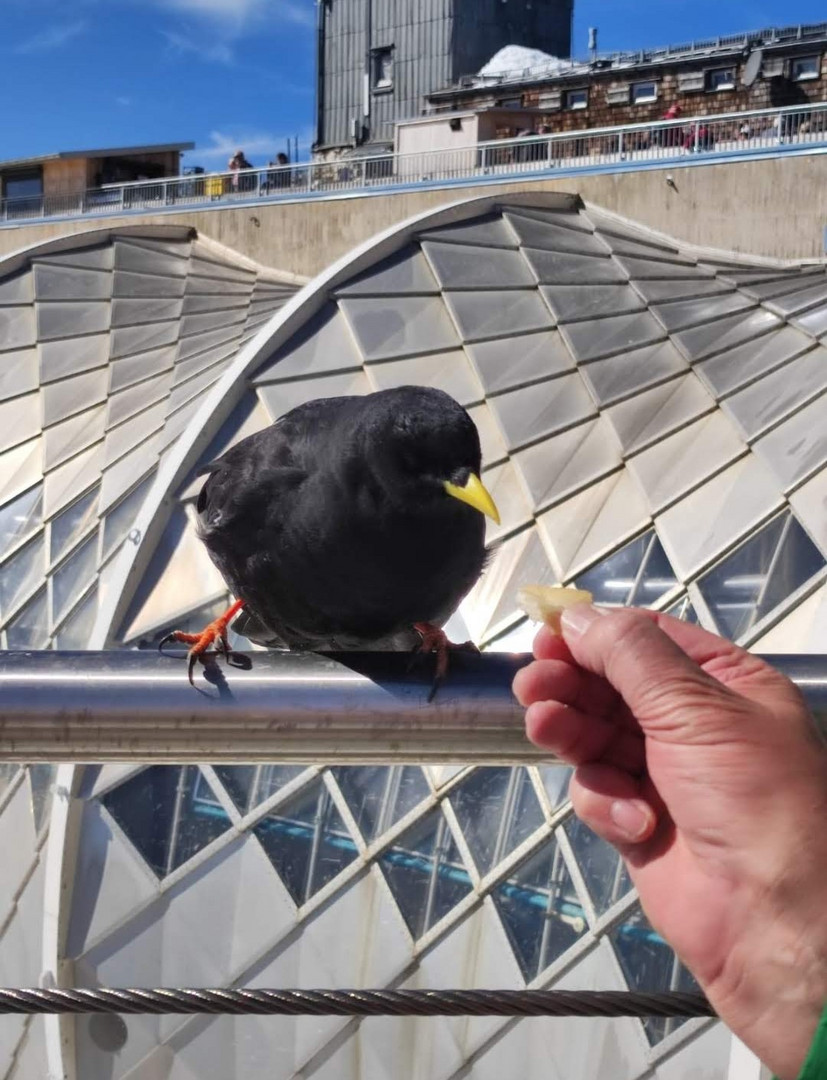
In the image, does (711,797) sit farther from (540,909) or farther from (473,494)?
(540,909)

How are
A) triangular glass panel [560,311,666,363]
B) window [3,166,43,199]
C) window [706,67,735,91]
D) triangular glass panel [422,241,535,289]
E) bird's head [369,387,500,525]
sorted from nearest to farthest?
bird's head [369,387,500,525] → triangular glass panel [560,311,666,363] → triangular glass panel [422,241,535,289] → window [706,67,735,91] → window [3,166,43,199]

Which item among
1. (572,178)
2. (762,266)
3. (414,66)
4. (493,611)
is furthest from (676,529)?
(414,66)

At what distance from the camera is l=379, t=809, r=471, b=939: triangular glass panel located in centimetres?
1088

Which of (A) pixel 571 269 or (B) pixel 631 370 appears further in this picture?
(A) pixel 571 269

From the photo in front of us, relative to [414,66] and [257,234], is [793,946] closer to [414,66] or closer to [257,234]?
[257,234]

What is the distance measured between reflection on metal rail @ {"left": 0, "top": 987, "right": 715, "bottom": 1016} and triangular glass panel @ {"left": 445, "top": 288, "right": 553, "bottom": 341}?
13231mm

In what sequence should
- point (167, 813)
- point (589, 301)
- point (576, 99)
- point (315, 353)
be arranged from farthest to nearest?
point (576, 99), point (589, 301), point (315, 353), point (167, 813)

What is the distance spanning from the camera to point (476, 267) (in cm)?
1664

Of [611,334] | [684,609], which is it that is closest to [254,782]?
[684,609]

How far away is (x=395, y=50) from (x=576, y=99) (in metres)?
14.7

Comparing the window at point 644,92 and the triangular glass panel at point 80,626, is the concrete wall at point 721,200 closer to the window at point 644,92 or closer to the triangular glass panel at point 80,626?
the triangular glass panel at point 80,626

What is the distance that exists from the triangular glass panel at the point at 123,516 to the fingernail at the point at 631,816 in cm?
1346

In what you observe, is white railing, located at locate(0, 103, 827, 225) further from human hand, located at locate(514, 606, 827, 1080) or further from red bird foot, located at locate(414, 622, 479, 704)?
human hand, located at locate(514, 606, 827, 1080)

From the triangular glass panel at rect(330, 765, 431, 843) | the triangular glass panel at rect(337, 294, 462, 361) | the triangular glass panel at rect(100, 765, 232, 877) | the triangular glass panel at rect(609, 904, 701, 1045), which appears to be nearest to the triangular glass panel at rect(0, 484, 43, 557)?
the triangular glass panel at rect(337, 294, 462, 361)
